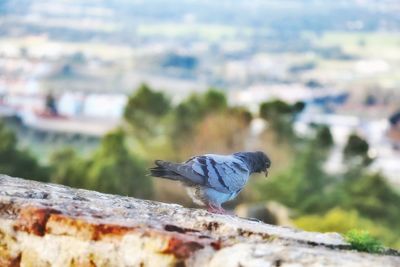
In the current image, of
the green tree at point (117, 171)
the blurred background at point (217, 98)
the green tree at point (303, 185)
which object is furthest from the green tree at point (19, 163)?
the green tree at point (303, 185)

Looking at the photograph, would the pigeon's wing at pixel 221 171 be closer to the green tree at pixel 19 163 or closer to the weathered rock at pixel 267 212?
the weathered rock at pixel 267 212

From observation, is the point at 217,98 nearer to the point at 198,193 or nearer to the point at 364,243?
the point at 198,193

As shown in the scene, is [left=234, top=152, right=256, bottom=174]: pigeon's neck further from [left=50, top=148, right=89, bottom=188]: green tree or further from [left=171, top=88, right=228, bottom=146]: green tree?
[left=171, top=88, right=228, bottom=146]: green tree

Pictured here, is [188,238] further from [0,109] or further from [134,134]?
[0,109]

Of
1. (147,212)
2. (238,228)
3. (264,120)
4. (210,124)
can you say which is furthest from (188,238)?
(264,120)

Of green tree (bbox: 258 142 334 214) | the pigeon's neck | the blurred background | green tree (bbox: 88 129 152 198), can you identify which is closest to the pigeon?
the pigeon's neck

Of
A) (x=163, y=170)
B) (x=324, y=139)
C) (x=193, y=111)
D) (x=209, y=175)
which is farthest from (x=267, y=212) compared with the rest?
(x=163, y=170)
